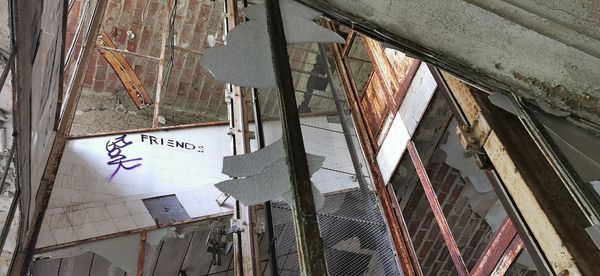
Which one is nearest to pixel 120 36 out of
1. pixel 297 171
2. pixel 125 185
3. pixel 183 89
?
pixel 183 89

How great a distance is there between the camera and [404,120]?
611 cm

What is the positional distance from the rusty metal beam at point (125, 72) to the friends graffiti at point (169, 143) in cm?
274

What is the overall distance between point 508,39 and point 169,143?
503cm

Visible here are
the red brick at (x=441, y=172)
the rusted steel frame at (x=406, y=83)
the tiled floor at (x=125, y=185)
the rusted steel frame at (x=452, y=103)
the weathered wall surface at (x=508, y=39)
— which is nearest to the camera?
the weathered wall surface at (x=508, y=39)

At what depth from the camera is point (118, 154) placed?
6.81 metres

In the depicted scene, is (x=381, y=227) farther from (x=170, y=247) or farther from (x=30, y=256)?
(x=30, y=256)

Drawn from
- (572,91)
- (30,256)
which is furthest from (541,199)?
(30,256)

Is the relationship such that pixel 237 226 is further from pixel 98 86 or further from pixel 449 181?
pixel 98 86

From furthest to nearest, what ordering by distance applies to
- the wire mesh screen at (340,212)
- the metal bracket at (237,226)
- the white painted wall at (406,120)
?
the white painted wall at (406,120), the wire mesh screen at (340,212), the metal bracket at (237,226)

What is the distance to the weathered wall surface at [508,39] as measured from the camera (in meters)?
3.04

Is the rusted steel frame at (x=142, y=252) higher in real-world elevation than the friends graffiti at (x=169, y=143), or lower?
lower

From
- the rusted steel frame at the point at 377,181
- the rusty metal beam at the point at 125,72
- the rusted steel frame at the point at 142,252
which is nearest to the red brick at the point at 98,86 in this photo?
the rusty metal beam at the point at 125,72

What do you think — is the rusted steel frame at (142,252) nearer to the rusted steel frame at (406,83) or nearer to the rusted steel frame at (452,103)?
the rusted steel frame at (406,83)

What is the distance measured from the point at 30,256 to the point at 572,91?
→ 3617mm
